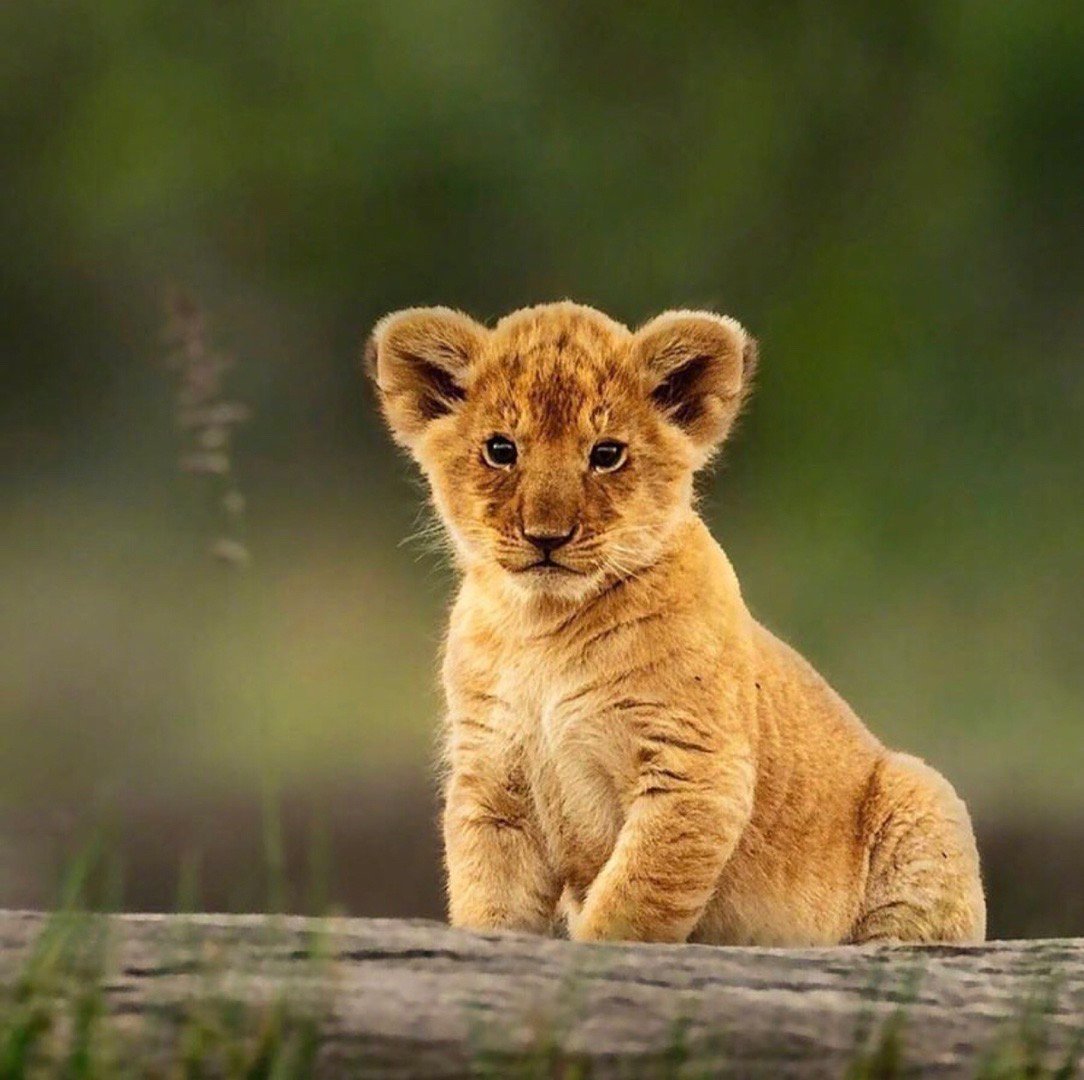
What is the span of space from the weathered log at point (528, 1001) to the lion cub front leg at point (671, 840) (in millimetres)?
238

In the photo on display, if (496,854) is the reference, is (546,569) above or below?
above

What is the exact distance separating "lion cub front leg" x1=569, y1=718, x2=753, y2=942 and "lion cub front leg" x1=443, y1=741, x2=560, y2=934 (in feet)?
0.55

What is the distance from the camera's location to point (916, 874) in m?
6.35

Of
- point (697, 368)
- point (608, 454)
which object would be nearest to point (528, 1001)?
point (608, 454)

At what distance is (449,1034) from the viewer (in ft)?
16.6

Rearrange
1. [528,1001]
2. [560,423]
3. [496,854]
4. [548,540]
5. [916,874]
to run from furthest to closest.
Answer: [916,874], [496,854], [560,423], [548,540], [528,1001]

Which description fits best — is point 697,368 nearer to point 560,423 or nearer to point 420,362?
point 560,423

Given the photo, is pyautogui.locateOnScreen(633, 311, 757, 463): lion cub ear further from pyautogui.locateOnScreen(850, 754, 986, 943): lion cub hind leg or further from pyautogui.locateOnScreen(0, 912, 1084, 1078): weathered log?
pyautogui.locateOnScreen(0, 912, 1084, 1078): weathered log

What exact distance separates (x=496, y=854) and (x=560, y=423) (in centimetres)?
103

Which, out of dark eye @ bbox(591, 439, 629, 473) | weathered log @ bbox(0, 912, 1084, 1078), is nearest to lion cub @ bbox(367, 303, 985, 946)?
dark eye @ bbox(591, 439, 629, 473)

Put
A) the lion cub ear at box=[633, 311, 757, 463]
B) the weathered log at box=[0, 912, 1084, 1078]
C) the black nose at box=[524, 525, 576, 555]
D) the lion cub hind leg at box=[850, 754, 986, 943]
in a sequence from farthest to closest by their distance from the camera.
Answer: the lion cub hind leg at box=[850, 754, 986, 943] < the lion cub ear at box=[633, 311, 757, 463] < the black nose at box=[524, 525, 576, 555] < the weathered log at box=[0, 912, 1084, 1078]

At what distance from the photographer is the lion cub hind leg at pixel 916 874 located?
6.34 m

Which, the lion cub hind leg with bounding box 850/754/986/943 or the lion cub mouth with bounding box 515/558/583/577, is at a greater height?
the lion cub mouth with bounding box 515/558/583/577

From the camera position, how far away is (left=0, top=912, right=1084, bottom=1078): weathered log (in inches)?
197
